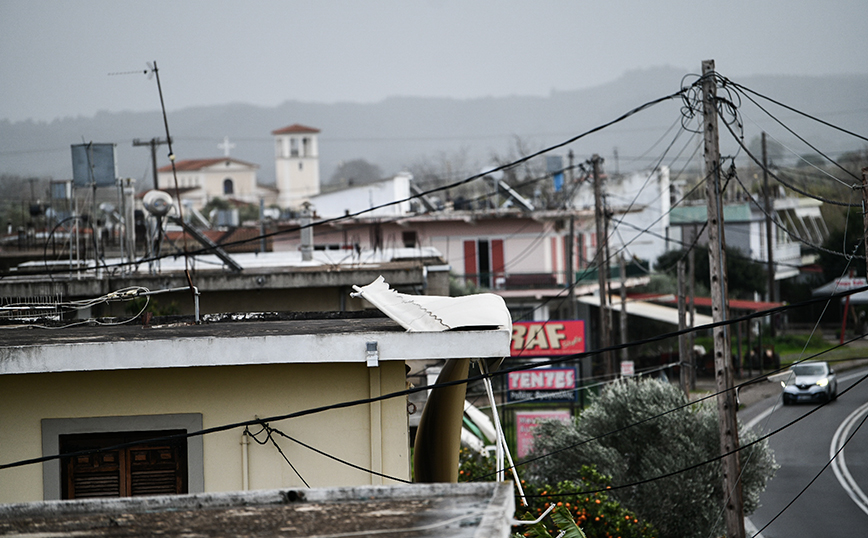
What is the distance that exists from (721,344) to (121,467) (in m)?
8.71

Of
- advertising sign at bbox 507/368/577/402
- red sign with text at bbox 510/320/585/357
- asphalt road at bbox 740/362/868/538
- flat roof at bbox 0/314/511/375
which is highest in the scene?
flat roof at bbox 0/314/511/375

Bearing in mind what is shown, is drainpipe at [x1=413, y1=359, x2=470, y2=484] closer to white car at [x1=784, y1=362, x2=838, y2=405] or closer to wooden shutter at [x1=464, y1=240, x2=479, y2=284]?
white car at [x1=784, y1=362, x2=838, y2=405]

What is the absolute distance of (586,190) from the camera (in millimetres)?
62438

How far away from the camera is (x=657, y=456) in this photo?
1723 cm

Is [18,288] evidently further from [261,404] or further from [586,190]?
[586,190]

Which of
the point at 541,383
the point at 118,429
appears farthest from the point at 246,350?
the point at 541,383

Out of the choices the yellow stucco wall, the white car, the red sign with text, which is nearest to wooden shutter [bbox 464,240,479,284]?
the white car

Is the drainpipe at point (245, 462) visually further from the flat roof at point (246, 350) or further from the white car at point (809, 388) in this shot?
the white car at point (809, 388)

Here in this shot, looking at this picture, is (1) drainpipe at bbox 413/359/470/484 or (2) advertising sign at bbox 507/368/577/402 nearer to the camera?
(1) drainpipe at bbox 413/359/470/484

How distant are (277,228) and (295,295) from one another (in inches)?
1311

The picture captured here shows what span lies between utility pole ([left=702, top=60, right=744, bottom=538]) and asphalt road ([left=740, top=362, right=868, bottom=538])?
1.18 meters

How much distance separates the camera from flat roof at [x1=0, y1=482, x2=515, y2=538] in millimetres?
4340

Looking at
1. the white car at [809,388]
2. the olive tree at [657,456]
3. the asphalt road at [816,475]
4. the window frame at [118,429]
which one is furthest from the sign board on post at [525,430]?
A: the white car at [809,388]

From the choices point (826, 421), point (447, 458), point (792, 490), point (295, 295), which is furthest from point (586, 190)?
point (447, 458)
